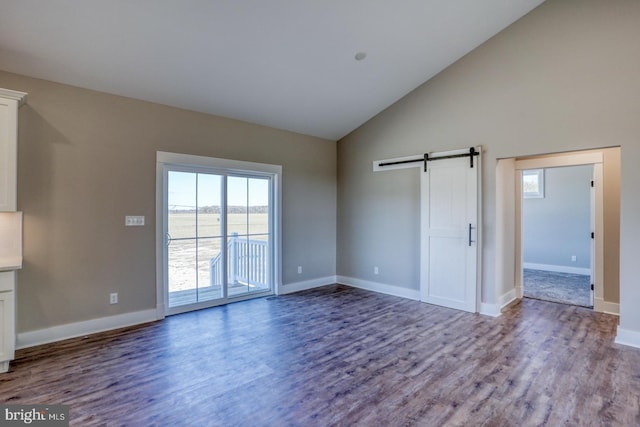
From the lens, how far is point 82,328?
3.73 metres

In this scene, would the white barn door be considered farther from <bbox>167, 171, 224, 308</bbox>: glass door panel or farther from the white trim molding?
the white trim molding

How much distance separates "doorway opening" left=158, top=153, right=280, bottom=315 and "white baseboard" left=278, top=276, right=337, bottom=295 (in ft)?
0.62

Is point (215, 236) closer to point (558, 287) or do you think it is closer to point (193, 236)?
point (193, 236)

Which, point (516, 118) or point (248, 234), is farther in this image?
point (248, 234)

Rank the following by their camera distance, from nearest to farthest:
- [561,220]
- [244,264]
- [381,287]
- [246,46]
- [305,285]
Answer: [246,46]
[244,264]
[381,287]
[305,285]
[561,220]

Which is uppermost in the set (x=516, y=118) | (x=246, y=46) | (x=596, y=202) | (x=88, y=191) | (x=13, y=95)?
(x=246, y=46)

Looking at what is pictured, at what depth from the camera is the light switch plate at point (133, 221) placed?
4031 millimetres

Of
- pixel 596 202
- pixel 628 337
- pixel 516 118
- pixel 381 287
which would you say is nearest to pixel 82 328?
pixel 381 287

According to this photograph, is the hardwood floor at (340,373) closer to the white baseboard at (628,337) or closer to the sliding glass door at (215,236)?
the white baseboard at (628,337)

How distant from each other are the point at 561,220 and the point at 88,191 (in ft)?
29.5

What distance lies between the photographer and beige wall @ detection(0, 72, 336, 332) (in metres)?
3.42

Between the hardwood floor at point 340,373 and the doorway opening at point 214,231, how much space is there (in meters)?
0.58

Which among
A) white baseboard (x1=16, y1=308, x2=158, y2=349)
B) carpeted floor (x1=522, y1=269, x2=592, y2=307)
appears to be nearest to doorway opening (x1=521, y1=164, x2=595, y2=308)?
carpeted floor (x1=522, y1=269, x2=592, y2=307)

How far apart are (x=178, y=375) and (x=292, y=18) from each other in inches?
144
